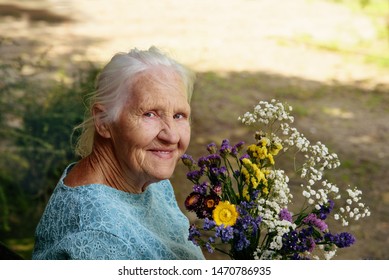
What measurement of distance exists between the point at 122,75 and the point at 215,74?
283 inches

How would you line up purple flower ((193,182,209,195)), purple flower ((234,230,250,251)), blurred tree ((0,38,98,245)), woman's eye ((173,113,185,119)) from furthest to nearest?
blurred tree ((0,38,98,245)), woman's eye ((173,113,185,119)), purple flower ((193,182,209,195)), purple flower ((234,230,250,251))

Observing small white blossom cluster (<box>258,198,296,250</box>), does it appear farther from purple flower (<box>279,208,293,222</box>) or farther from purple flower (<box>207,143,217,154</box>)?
purple flower (<box>207,143,217,154</box>)

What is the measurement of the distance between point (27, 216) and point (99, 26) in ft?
21.7

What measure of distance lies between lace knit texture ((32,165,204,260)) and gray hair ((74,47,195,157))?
0.79 ft

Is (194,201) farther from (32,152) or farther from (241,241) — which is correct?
(32,152)

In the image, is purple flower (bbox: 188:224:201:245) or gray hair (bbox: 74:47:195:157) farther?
gray hair (bbox: 74:47:195:157)

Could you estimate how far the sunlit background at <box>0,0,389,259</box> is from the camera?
4.80 metres

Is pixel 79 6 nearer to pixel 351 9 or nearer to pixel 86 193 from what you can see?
pixel 351 9

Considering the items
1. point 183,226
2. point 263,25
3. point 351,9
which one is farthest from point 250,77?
point 183,226

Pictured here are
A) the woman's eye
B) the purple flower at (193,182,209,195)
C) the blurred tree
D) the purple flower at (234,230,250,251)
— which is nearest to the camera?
the purple flower at (234,230,250,251)

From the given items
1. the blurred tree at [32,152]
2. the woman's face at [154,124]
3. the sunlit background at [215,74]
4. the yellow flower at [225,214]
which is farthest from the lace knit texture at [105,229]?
the blurred tree at [32,152]

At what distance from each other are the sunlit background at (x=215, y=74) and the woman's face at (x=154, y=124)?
3.76 feet

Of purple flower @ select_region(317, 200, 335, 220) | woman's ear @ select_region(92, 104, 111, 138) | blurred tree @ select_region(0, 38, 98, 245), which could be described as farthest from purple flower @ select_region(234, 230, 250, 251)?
blurred tree @ select_region(0, 38, 98, 245)

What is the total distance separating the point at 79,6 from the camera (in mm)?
12336
